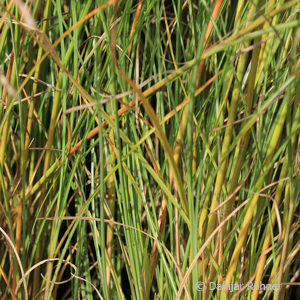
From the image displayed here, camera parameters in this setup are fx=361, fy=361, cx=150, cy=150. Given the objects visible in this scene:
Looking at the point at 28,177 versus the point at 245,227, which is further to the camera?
the point at 28,177

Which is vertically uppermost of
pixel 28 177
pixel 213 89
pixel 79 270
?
pixel 213 89

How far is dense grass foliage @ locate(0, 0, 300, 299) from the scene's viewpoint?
388 millimetres

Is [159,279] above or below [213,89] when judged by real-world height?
below

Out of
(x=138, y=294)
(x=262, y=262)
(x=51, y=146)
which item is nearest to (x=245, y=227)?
(x=262, y=262)

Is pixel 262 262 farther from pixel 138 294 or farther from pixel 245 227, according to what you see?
pixel 138 294

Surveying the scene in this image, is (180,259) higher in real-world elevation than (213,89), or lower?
lower

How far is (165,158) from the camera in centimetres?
43

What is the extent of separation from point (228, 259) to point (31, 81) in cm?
36

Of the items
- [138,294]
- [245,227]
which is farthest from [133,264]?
[245,227]

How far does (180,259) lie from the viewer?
1.55ft

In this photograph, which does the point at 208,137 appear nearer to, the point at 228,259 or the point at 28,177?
the point at 228,259

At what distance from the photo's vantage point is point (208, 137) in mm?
425

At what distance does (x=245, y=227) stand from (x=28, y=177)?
31 cm

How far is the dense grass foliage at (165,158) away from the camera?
39 cm
